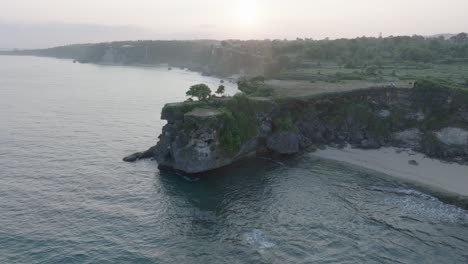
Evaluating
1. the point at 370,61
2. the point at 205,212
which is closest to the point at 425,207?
the point at 205,212

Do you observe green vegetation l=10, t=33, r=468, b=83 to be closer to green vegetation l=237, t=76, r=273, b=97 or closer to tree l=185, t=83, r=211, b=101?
green vegetation l=237, t=76, r=273, b=97

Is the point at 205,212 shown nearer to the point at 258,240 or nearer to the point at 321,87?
the point at 258,240

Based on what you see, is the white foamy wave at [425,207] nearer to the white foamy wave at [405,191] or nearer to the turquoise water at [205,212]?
the white foamy wave at [405,191]

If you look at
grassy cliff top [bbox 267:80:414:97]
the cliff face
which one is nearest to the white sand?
the cliff face

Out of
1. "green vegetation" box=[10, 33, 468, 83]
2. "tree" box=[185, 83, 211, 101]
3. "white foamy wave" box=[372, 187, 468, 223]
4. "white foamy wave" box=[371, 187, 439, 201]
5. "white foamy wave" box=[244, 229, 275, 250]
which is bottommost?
"white foamy wave" box=[244, 229, 275, 250]

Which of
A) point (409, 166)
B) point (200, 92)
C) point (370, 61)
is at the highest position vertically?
point (370, 61)

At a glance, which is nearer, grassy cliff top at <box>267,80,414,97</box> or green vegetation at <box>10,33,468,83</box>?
grassy cliff top at <box>267,80,414,97</box>
